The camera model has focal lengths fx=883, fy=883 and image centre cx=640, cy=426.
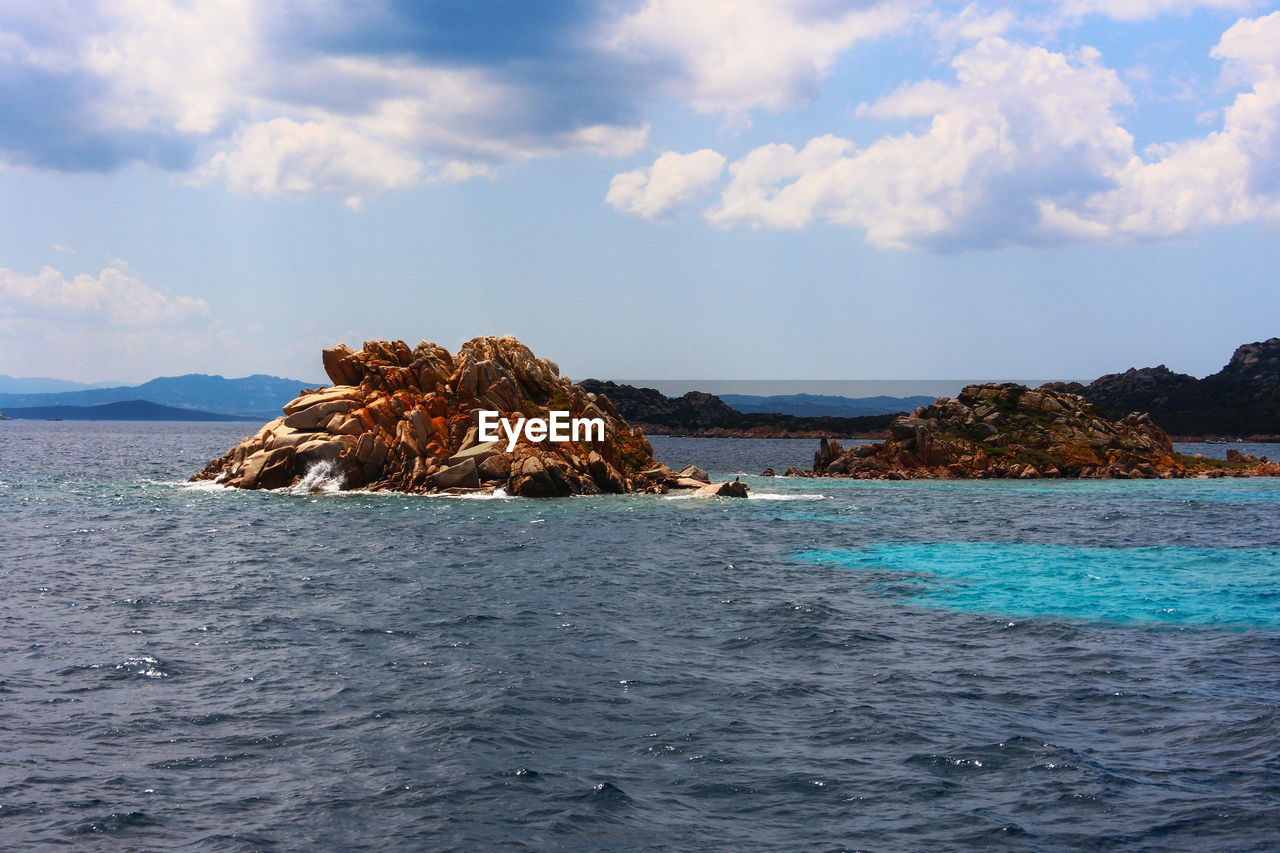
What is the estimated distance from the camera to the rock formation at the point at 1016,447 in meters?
102

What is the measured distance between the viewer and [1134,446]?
10969cm

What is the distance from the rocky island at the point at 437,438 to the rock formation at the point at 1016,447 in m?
30.3

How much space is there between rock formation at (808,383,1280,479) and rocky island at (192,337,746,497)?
30333 mm

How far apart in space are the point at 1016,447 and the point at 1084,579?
242 ft

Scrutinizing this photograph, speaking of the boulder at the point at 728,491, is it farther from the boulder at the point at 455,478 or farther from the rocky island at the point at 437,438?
the boulder at the point at 455,478

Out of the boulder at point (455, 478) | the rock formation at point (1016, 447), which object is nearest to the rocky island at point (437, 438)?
the boulder at point (455, 478)

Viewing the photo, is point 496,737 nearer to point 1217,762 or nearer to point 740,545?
point 1217,762

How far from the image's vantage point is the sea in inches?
590

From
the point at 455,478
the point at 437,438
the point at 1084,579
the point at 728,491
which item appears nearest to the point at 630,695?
the point at 1084,579

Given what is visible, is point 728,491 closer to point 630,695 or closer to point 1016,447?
point 1016,447

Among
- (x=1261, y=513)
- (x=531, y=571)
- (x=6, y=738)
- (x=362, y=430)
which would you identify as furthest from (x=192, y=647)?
(x=1261, y=513)

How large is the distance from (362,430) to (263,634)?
159 feet

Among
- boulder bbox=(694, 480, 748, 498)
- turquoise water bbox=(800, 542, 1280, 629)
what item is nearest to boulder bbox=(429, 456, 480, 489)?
boulder bbox=(694, 480, 748, 498)

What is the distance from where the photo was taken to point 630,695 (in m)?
21.5
